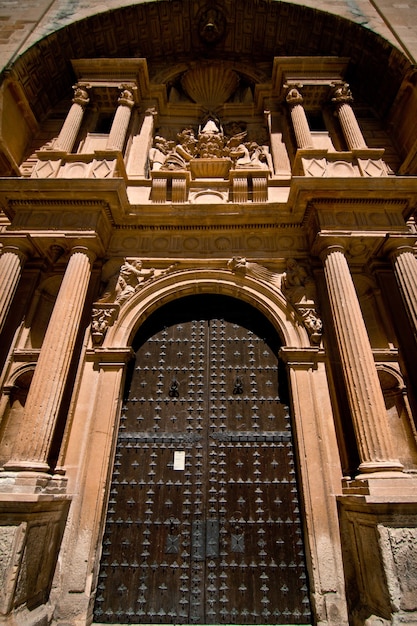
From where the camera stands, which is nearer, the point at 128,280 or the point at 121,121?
the point at 128,280

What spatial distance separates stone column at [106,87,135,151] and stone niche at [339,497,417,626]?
7.31 meters

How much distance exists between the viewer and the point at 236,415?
5398 mm

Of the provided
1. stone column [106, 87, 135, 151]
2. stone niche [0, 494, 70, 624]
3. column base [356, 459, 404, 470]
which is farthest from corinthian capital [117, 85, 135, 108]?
column base [356, 459, 404, 470]

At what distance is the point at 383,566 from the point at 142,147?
322 inches

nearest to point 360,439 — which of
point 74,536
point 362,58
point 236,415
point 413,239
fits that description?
point 236,415

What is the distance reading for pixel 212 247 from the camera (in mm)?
6551

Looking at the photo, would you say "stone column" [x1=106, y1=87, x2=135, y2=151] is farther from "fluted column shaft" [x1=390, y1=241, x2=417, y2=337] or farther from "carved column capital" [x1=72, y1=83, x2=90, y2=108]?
"fluted column shaft" [x1=390, y1=241, x2=417, y2=337]

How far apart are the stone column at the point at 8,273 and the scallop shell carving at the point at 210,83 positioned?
6.51 meters

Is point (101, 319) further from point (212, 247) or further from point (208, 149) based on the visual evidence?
point (208, 149)

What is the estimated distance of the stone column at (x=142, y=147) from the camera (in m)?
7.67

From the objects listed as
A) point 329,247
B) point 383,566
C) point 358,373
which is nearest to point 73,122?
point 329,247

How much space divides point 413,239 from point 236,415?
3.89 metres

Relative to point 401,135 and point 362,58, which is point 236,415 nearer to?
point 401,135

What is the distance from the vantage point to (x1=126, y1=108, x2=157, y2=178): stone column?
7670 millimetres
